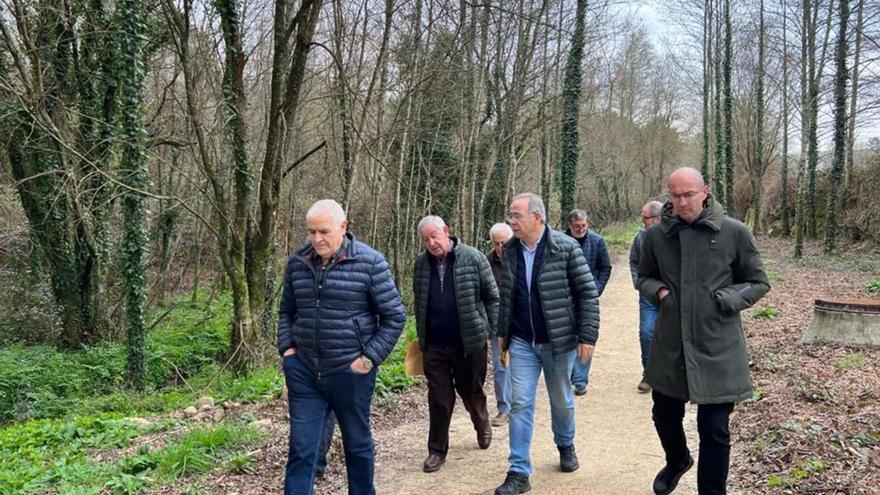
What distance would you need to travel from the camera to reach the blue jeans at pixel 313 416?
3.80 metres

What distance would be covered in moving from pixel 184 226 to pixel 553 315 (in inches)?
649

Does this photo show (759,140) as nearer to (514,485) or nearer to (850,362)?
(850,362)

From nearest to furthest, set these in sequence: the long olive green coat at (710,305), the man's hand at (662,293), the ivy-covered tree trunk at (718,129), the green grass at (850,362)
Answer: the long olive green coat at (710,305) → the man's hand at (662,293) → the green grass at (850,362) → the ivy-covered tree trunk at (718,129)

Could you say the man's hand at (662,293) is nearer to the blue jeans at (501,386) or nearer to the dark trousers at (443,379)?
the dark trousers at (443,379)

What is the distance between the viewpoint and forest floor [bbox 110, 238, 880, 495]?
440 centimetres

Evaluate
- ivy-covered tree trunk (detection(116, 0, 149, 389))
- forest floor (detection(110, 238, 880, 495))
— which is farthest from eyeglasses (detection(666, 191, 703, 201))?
ivy-covered tree trunk (detection(116, 0, 149, 389))

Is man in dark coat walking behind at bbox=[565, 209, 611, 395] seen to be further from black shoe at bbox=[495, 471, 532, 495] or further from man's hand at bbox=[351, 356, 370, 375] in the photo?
man's hand at bbox=[351, 356, 370, 375]

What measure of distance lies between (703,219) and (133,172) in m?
8.97

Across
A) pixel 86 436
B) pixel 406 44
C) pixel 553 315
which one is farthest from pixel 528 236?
pixel 406 44

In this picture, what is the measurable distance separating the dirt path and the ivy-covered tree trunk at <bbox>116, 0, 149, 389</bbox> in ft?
20.3

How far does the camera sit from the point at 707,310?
364 cm

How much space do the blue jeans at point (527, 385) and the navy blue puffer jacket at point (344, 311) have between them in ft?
3.51

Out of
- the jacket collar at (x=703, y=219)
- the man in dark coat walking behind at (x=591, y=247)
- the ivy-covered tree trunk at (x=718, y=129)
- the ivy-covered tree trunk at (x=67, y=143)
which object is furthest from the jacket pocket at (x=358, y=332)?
the ivy-covered tree trunk at (x=718, y=129)

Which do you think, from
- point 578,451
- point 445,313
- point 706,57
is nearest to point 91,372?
point 445,313
